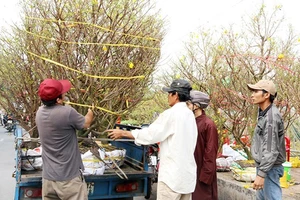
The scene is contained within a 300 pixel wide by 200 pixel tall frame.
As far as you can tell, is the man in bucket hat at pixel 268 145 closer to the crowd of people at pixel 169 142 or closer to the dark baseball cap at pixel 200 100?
the crowd of people at pixel 169 142

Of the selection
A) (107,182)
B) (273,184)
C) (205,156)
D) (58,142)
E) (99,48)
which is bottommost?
(107,182)

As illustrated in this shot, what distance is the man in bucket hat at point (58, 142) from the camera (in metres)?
3.25

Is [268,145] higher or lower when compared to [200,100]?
lower

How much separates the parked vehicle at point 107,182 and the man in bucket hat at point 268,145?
1.61 metres

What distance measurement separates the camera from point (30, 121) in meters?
7.31

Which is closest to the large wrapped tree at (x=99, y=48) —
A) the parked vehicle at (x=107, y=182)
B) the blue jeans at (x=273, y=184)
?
the parked vehicle at (x=107, y=182)

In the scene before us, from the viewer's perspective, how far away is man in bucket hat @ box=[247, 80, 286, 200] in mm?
3195

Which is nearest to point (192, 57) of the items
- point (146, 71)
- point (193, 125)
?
point (146, 71)

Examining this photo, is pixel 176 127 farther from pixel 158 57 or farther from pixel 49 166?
pixel 158 57

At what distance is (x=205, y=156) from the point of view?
146 inches

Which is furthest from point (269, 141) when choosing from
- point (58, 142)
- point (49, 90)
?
point (49, 90)

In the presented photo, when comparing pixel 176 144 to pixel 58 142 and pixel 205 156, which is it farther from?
pixel 58 142

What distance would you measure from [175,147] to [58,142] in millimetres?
1122

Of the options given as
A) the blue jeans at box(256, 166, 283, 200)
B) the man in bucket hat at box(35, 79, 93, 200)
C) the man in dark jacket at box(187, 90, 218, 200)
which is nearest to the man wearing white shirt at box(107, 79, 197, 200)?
the man in dark jacket at box(187, 90, 218, 200)
